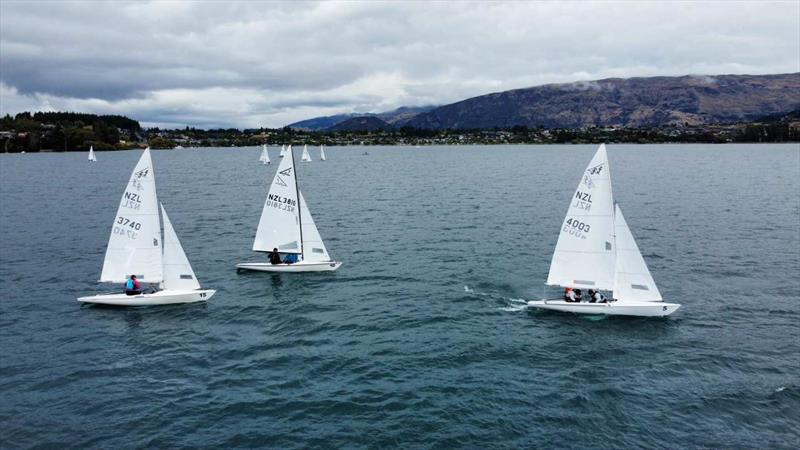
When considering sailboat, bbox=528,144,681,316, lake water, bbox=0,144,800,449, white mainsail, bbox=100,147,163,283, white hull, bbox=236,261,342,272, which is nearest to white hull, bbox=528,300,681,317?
sailboat, bbox=528,144,681,316

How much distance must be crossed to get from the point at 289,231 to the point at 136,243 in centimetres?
1314

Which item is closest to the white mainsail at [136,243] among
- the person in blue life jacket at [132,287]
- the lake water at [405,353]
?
the person in blue life jacket at [132,287]

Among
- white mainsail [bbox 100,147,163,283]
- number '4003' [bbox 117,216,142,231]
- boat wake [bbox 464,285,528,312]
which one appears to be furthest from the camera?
number '4003' [bbox 117,216,142,231]

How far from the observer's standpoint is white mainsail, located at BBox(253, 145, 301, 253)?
47.6m

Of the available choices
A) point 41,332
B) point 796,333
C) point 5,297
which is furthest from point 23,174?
point 796,333

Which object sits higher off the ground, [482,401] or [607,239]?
[607,239]

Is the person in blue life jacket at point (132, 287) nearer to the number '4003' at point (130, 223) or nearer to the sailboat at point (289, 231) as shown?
the number '4003' at point (130, 223)

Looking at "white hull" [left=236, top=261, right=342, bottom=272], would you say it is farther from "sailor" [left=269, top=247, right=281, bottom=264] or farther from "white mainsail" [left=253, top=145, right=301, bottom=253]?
"white mainsail" [left=253, top=145, right=301, bottom=253]

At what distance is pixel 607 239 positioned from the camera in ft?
123

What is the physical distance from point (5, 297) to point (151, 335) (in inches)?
642

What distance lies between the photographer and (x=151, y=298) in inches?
1508

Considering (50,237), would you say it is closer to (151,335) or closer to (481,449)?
(151,335)

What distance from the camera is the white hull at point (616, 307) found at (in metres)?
35.9

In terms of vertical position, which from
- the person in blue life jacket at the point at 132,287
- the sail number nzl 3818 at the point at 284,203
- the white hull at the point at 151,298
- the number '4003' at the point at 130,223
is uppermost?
the sail number nzl 3818 at the point at 284,203
